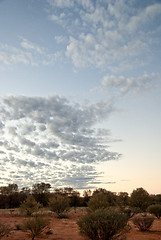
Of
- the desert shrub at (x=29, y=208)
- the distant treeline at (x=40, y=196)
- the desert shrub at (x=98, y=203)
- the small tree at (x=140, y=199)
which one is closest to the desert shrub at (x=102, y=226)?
the desert shrub at (x=98, y=203)

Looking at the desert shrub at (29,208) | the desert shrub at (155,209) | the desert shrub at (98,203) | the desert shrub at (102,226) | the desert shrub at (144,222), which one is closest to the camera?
the desert shrub at (102,226)

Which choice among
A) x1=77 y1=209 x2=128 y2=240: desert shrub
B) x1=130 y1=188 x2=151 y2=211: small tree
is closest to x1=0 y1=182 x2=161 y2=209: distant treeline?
x1=130 y1=188 x2=151 y2=211: small tree

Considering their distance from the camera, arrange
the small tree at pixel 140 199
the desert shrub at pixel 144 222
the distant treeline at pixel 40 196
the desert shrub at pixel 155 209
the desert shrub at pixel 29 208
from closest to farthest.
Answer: the desert shrub at pixel 144 222 < the desert shrub at pixel 155 209 < the small tree at pixel 140 199 < the desert shrub at pixel 29 208 < the distant treeline at pixel 40 196

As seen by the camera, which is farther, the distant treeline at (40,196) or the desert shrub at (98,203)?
the distant treeline at (40,196)

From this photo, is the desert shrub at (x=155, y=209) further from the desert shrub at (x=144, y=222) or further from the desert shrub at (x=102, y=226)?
the desert shrub at (x=102, y=226)

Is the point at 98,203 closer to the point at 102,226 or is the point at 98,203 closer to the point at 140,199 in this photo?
the point at 140,199

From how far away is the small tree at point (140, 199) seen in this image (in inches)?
1022

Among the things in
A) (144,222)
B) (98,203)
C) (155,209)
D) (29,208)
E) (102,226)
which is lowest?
(144,222)

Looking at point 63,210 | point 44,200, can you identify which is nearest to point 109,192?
point 44,200

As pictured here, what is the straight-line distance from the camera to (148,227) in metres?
16.7

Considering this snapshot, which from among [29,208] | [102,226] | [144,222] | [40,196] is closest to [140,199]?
Answer: [144,222]

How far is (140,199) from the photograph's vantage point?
26062 millimetres

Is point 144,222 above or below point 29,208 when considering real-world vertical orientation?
below

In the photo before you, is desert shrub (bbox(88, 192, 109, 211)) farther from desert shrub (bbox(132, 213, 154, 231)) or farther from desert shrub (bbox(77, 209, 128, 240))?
desert shrub (bbox(77, 209, 128, 240))
